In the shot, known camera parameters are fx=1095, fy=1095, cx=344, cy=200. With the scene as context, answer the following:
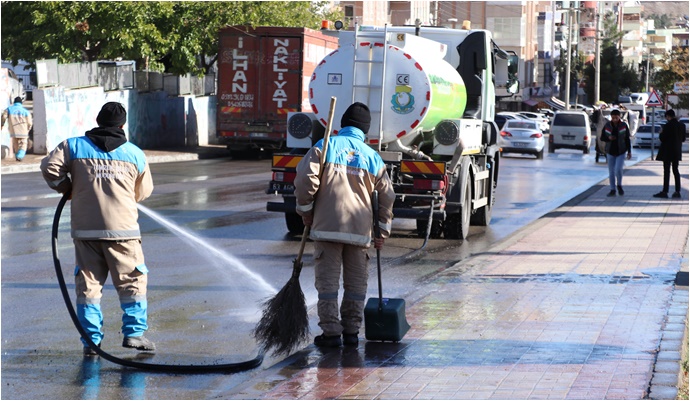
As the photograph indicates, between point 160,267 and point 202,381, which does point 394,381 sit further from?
point 160,267

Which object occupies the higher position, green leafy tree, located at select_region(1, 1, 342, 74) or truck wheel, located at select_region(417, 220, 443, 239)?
green leafy tree, located at select_region(1, 1, 342, 74)

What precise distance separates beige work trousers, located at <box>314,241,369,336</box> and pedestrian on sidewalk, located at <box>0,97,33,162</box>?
2201 cm

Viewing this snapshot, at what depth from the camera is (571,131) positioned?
44.3 m

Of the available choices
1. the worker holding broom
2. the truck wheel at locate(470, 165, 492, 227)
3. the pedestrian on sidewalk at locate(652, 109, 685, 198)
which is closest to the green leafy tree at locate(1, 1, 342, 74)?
the pedestrian on sidewalk at locate(652, 109, 685, 198)

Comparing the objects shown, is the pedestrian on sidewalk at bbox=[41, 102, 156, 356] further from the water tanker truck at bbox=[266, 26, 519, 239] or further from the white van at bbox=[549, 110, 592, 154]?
the white van at bbox=[549, 110, 592, 154]

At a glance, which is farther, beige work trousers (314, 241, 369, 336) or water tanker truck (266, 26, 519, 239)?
water tanker truck (266, 26, 519, 239)

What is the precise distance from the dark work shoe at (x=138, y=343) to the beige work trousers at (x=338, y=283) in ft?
3.98

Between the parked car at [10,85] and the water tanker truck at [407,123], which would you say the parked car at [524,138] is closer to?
the parked car at [10,85]

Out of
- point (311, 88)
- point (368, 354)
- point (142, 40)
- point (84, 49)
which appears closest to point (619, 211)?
point (311, 88)

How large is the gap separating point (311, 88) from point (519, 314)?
626 cm

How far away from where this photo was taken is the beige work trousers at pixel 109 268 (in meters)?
7.29

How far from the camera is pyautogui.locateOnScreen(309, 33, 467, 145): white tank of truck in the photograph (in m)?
14.0

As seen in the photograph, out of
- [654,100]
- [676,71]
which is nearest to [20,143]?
[654,100]

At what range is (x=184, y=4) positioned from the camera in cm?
3750
